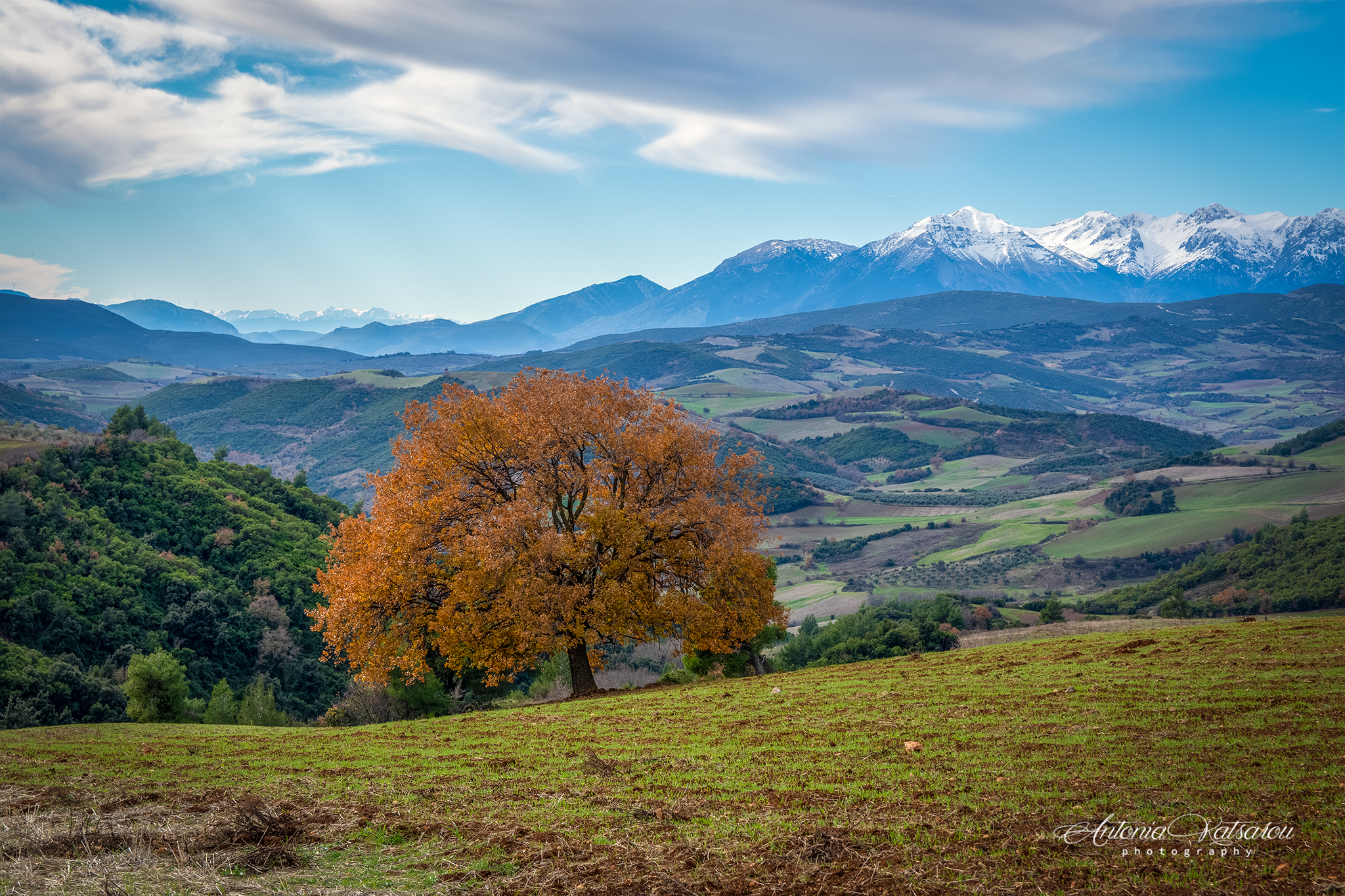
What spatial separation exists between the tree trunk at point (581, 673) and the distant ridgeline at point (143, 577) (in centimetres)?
2726

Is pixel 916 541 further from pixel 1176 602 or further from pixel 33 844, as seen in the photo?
pixel 33 844

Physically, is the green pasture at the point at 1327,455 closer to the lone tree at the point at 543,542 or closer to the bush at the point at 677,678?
the bush at the point at 677,678

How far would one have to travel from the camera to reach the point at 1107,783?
36.1 feet

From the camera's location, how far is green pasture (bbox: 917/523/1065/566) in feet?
479

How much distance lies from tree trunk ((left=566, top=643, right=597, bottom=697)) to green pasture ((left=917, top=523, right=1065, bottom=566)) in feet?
411

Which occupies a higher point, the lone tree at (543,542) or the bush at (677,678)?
the lone tree at (543,542)

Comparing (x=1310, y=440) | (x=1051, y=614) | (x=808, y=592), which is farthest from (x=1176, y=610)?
(x=1310, y=440)

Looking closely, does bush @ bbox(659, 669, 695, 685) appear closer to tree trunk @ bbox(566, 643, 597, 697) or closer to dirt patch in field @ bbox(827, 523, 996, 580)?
tree trunk @ bbox(566, 643, 597, 697)

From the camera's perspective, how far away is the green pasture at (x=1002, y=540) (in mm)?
146125

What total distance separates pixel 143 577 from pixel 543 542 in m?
58.3

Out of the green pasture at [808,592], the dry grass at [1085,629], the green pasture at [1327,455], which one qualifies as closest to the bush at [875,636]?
the dry grass at [1085,629]

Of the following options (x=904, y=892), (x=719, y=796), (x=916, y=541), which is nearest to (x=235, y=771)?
(x=719, y=796)

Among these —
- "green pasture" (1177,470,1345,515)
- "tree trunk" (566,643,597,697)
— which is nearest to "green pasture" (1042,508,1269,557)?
"green pasture" (1177,470,1345,515)

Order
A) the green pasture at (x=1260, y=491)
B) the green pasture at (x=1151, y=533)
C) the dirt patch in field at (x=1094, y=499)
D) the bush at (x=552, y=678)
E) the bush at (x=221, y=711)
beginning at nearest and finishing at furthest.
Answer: the bush at (x=221, y=711), the bush at (x=552, y=678), the green pasture at (x=1151, y=533), the green pasture at (x=1260, y=491), the dirt patch in field at (x=1094, y=499)
